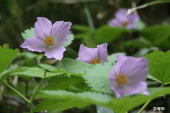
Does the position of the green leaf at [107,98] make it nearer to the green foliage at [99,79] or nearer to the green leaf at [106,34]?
the green foliage at [99,79]

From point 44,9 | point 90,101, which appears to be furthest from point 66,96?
point 44,9

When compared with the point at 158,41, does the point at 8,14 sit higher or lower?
higher

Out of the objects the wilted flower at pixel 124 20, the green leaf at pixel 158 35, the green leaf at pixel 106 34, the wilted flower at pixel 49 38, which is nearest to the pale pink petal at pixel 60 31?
the wilted flower at pixel 49 38

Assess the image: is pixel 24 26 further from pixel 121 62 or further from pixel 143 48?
pixel 121 62

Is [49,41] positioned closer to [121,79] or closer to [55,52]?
[55,52]

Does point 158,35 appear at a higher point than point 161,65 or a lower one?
higher

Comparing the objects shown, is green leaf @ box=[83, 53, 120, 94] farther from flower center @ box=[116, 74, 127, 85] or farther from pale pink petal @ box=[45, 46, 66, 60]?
pale pink petal @ box=[45, 46, 66, 60]

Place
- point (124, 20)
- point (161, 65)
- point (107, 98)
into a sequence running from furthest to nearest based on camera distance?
point (124, 20), point (161, 65), point (107, 98)

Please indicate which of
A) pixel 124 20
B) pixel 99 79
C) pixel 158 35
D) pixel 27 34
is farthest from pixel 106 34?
pixel 99 79
